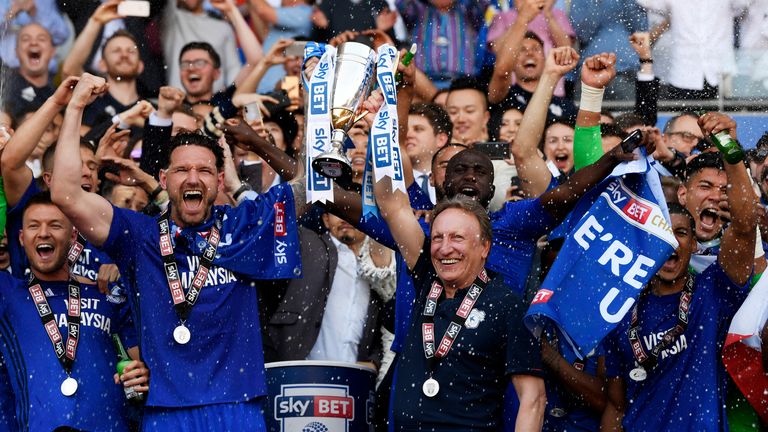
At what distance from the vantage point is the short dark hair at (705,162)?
7.88 metres

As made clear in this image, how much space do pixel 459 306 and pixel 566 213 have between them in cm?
78

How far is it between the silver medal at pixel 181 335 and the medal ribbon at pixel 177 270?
0.18 ft

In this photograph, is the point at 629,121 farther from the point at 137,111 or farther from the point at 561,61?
the point at 137,111

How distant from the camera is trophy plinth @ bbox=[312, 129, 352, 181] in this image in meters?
6.21

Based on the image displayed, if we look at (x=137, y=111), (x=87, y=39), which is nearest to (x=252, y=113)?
(x=137, y=111)

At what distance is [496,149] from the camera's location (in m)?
9.06

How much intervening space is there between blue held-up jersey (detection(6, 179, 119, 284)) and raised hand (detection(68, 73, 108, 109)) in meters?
0.93

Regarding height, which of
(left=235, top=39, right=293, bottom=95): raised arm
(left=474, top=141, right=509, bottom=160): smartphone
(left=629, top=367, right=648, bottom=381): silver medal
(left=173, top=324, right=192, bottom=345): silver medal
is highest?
(left=235, top=39, right=293, bottom=95): raised arm

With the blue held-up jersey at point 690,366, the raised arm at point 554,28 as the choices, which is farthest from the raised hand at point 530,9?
the blue held-up jersey at point 690,366

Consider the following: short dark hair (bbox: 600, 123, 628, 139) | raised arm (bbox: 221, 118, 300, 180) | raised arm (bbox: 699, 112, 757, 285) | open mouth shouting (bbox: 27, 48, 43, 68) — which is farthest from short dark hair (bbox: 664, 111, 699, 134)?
open mouth shouting (bbox: 27, 48, 43, 68)

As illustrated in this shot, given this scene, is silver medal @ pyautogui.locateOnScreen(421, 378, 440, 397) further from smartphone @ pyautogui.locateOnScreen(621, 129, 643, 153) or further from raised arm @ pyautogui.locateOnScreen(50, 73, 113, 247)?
raised arm @ pyautogui.locateOnScreen(50, 73, 113, 247)

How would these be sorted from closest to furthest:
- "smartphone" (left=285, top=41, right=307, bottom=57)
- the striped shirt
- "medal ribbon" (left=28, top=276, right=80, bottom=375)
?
"medal ribbon" (left=28, top=276, right=80, bottom=375)
"smartphone" (left=285, top=41, right=307, bottom=57)
the striped shirt

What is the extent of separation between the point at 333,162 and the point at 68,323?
1.90 meters

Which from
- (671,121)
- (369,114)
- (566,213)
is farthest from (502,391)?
(671,121)
